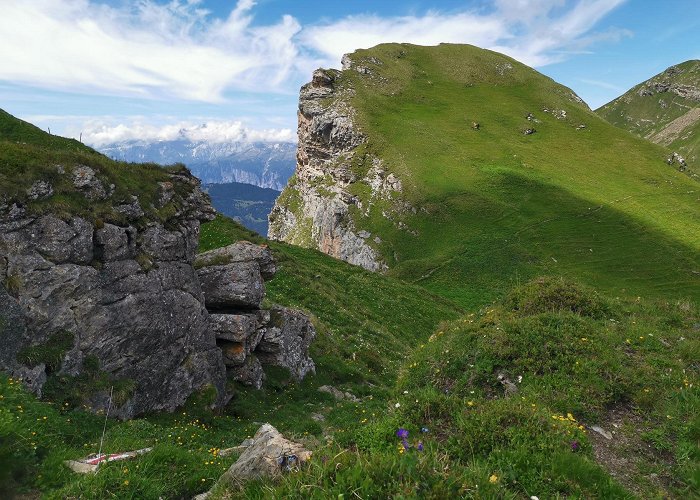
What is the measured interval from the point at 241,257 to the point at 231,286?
2453 millimetres

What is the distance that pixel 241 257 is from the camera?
22.4 meters

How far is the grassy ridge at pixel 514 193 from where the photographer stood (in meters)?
62.8

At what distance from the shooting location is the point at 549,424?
24.4 feet

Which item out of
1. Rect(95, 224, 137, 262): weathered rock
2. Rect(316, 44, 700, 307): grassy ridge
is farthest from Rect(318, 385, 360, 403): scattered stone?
Rect(316, 44, 700, 307): grassy ridge

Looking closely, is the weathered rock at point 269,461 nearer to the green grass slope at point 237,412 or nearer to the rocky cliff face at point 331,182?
the green grass slope at point 237,412

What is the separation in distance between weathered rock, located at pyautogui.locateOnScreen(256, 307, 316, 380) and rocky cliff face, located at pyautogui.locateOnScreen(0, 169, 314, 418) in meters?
1.06

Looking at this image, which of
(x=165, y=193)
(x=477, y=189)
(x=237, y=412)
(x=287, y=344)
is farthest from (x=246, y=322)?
(x=477, y=189)

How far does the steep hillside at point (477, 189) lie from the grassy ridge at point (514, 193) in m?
0.29

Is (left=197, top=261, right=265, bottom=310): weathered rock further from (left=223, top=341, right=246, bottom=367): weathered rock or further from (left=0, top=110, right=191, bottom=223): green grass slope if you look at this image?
(left=0, top=110, right=191, bottom=223): green grass slope

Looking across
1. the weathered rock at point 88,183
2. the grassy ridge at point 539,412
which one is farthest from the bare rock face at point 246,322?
the grassy ridge at point 539,412

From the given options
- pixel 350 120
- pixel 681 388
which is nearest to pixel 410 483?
pixel 681 388

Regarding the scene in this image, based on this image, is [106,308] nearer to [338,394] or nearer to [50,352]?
[50,352]

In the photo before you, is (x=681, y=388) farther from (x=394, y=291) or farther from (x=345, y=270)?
(x=345, y=270)

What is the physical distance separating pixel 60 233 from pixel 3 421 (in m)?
7.20
